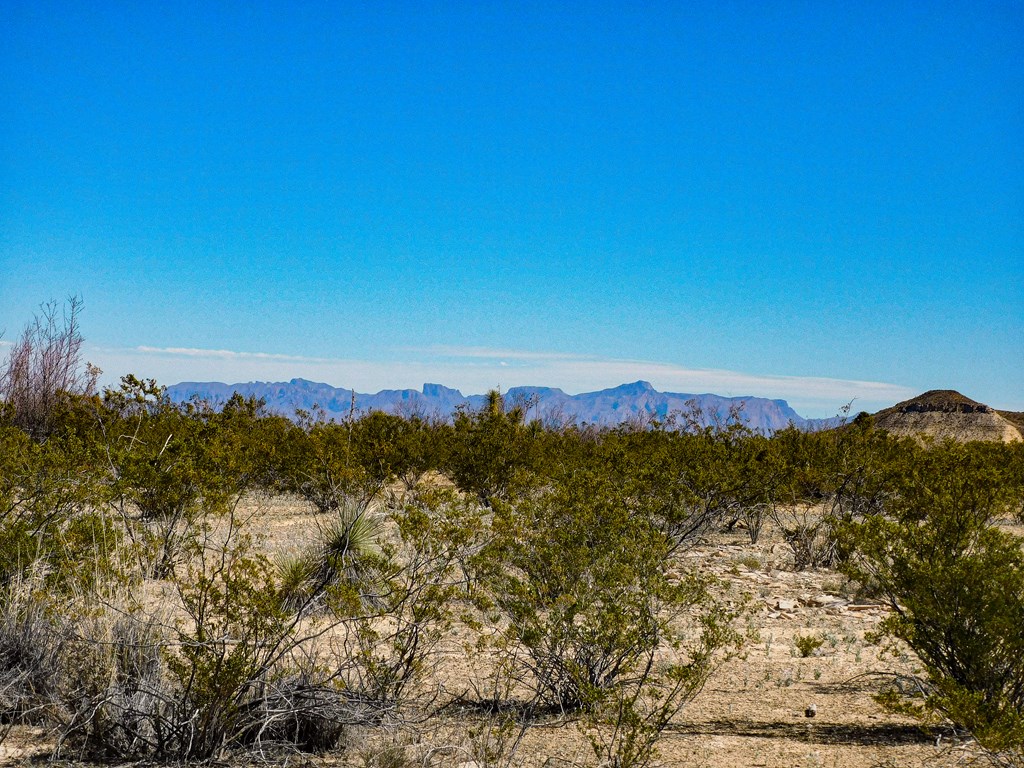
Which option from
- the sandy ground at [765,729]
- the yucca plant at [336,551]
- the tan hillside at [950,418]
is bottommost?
the sandy ground at [765,729]

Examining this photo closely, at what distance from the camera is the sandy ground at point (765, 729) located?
5.15 m

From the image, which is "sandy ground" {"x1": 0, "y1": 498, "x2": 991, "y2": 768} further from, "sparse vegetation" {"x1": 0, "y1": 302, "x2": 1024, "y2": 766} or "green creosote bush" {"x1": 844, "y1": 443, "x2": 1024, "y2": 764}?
"green creosote bush" {"x1": 844, "y1": 443, "x2": 1024, "y2": 764}

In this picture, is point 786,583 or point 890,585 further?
point 786,583

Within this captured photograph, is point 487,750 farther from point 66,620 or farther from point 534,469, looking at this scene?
point 534,469

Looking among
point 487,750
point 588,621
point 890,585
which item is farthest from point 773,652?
point 487,750

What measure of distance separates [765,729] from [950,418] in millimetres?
50169

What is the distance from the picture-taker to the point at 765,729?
588cm

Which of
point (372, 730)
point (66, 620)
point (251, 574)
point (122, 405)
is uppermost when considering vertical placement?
point (122, 405)

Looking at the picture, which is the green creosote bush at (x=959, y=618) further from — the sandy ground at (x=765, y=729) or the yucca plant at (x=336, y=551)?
the yucca plant at (x=336, y=551)

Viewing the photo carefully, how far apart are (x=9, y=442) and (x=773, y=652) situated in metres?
10.2

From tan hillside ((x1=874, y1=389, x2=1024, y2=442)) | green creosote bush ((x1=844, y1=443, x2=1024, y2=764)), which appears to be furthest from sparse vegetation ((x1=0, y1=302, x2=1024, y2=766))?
tan hillside ((x1=874, y1=389, x2=1024, y2=442))

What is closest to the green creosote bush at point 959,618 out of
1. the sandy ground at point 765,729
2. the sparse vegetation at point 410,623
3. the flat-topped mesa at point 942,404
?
the sparse vegetation at point 410,623

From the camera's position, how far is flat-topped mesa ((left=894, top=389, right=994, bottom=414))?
5116 centimetres

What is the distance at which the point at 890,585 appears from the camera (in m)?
5.95
